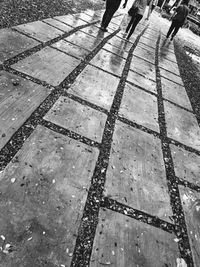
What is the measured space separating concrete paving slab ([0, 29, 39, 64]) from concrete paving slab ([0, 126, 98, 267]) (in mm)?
1322

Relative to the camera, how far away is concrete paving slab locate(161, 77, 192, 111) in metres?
3.55

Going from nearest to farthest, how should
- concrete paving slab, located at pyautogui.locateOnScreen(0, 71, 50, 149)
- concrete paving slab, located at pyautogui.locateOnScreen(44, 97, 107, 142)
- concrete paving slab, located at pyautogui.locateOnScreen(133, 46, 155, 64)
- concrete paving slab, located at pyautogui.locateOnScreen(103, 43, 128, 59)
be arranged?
Result: concrete paving slab, located at pyautogui.locateOnScreen(0, 71, 50, 149)
concrete paving slab, located at pyautogui.locateOnScreen(44, 97, 107, 142)
concrete paving slab, located at pyautogui.locateOnScreen(103, 43, 128, 59)
concrete paving slab, located at pyautogui.locateOnScreen(133, 46, 155, 64)

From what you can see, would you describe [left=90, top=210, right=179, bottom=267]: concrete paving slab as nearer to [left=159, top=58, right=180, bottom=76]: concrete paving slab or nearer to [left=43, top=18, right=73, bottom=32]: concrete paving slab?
[left=43, top=18, right=73, bottom=32]: concrete paving slab

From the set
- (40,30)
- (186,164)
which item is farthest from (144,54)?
(186,164)

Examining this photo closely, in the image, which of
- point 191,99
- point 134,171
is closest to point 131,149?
point 134,171

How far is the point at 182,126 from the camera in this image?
2.91m

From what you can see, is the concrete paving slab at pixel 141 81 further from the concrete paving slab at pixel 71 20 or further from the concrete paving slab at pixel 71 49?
the concrete paving slab at pixel 71 20

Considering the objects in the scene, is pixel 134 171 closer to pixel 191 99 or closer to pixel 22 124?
pixel 22 124

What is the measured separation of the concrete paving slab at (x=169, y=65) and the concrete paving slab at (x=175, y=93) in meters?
0.81

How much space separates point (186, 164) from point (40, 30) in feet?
9.99

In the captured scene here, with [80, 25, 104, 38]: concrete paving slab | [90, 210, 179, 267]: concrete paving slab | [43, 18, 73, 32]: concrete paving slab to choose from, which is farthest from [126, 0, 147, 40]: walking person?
[90, 210, 179, 267]: concrete paving slab

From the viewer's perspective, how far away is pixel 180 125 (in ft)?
9.55

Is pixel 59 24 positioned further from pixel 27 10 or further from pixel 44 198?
pixel 44 198

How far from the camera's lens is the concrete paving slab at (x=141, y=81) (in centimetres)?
349
